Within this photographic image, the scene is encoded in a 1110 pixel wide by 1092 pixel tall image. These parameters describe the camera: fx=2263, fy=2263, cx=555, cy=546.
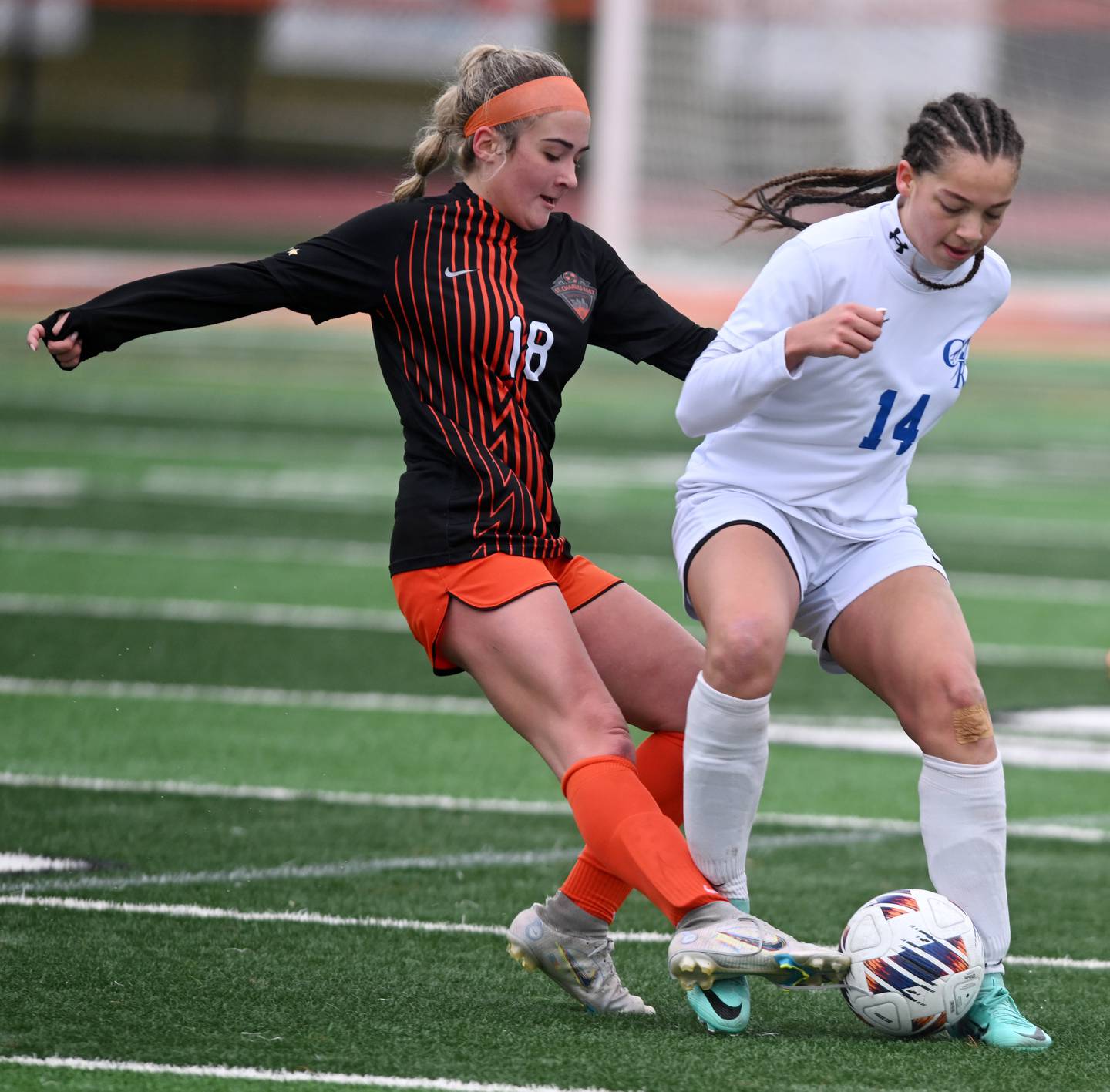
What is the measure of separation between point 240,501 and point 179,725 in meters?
7.34

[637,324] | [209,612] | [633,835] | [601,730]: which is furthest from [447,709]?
[633,835]

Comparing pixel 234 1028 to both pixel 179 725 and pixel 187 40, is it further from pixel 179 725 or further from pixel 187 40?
pixel 187 40

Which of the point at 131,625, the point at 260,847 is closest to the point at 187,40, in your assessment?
the point at 131,625

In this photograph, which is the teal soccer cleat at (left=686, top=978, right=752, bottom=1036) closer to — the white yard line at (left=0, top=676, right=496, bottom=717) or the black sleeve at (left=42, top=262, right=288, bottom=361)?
the black sleeve at (left=42, top=262, right=288, bottom=361)

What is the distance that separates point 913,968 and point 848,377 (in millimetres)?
1259

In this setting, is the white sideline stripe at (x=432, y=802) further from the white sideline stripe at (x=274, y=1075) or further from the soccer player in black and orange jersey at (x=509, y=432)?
the white sideline stripe at (x=274, y=1075)

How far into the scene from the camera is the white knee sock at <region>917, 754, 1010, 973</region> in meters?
4.74

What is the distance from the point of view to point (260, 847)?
6516mm

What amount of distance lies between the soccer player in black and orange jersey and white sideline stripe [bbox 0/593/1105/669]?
19.5 ft

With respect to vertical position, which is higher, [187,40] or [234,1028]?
[187,40]

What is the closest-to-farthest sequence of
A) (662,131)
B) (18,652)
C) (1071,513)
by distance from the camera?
(18,652) → (1071,513) → (662,131)

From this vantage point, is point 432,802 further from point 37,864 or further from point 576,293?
point 576,293

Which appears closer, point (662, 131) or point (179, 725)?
point (179, 725)

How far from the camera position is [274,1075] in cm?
407
